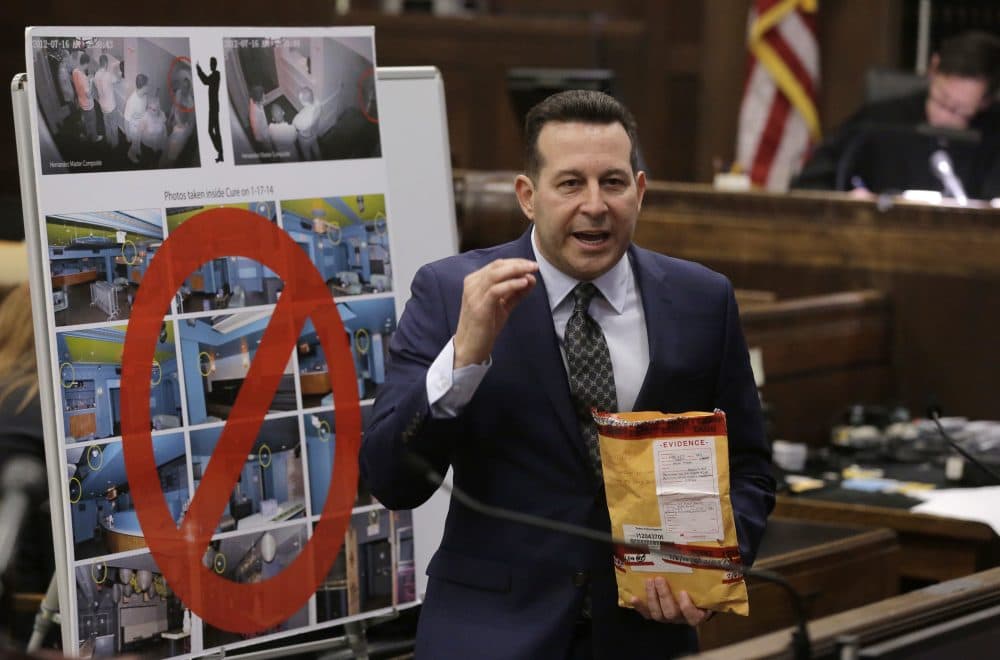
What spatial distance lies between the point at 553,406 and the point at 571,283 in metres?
0.19

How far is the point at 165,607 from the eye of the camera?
8.54 ft

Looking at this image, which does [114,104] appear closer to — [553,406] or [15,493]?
[553,406]

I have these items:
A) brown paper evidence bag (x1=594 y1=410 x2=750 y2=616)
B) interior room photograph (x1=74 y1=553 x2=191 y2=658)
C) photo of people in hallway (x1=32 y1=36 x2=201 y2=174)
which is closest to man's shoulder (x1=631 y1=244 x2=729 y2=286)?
brown paper evidence bag (x1=594 y1=410 x2=750 y2=616)

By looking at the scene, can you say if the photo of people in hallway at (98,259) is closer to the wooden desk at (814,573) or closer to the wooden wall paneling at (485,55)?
the wooden desk at (814,573)

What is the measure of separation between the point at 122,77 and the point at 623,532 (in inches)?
47.3

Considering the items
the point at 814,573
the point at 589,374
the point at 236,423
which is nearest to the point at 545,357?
the point at 589,374

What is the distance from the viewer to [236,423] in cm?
270

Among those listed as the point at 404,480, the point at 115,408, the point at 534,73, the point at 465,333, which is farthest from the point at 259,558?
the point at 534,73

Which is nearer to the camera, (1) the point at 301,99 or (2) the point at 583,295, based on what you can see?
(2) the point at 583,295

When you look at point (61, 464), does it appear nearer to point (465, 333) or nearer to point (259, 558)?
point (259, 558)

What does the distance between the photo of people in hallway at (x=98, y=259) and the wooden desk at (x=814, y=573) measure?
153 centimetres

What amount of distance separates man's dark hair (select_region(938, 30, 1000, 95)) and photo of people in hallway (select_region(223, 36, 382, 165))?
382cm

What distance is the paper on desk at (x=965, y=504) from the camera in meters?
3.79

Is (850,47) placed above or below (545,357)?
above
